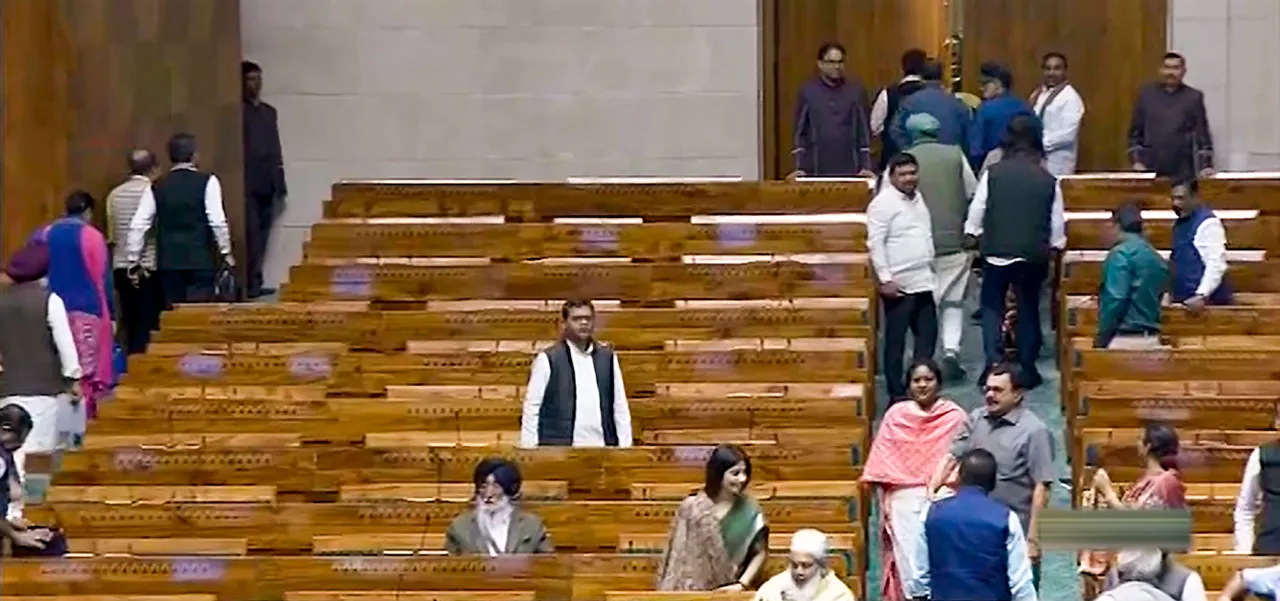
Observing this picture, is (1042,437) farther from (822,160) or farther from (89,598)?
(822,160)

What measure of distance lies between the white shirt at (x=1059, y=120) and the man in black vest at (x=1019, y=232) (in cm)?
268

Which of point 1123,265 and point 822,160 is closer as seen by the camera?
point 1123,265

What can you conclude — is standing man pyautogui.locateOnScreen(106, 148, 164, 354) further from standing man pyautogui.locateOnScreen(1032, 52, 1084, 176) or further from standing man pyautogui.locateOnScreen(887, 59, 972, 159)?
standing man pyautogui.locateOnScreen(1032, 52, 1084, 176)

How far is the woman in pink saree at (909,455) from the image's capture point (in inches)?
469

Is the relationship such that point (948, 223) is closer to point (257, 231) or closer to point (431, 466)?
point (431, 466)

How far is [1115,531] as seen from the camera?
8.56 m

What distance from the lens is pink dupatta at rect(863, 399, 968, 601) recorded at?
11.9 m

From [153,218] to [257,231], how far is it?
3022 mm

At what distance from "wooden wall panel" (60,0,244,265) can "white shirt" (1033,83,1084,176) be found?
17.1 ft

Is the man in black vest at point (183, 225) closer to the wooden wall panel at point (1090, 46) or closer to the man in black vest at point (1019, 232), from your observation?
the man in black vest at point (1019, 232)

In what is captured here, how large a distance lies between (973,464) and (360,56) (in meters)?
10.7

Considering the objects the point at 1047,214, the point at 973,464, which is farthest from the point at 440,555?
the point at 1047,214

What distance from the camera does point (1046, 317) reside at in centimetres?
1834

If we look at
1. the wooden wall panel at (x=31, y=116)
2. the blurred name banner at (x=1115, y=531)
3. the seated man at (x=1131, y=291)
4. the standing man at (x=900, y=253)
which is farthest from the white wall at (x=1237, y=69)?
the blurred name banner at (x=1115, y=531)
